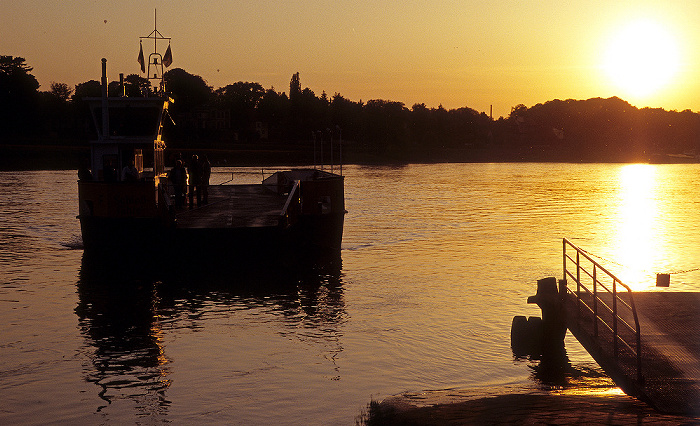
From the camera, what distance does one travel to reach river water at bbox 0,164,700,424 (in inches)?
566

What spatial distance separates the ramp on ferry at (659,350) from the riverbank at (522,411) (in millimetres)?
266

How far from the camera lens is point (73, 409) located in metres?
13.8

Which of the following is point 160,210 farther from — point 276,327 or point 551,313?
point 551,313

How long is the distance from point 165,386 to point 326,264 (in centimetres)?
1690

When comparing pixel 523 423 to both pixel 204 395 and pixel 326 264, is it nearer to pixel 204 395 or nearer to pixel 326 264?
pixel 204 395

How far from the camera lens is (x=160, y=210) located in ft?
85.6

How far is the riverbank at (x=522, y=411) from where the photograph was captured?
10312 mm

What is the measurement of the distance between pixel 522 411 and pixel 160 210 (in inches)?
698

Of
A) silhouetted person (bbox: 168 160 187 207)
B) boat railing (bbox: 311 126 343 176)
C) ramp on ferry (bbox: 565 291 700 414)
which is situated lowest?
ramp on ferry (bbox: 565 291 700 414)

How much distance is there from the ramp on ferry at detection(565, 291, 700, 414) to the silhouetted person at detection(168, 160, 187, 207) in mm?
18391

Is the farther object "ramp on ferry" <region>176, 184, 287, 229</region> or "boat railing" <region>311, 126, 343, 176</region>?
"boat railing" <region>311, 126, 343, 176</region>

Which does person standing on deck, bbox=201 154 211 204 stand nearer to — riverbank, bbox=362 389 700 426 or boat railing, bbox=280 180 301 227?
boat railing, bbox=280 180 301 227

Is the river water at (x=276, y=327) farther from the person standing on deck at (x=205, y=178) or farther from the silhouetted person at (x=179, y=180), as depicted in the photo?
the person standing on deck at (x=205, y=178)

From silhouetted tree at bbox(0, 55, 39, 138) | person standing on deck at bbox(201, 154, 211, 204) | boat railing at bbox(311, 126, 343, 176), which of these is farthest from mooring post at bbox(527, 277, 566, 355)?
silhouetted tree at bbox(0, 55, 39, 138)
